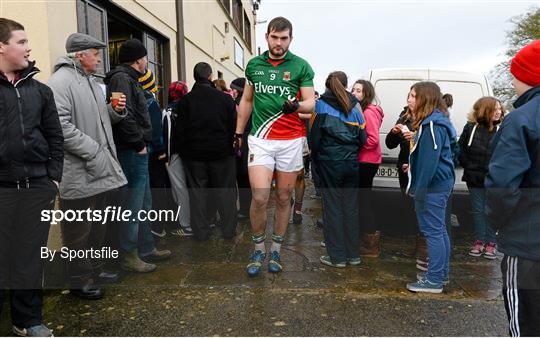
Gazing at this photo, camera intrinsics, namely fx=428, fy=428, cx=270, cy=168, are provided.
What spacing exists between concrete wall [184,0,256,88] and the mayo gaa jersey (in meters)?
6.11

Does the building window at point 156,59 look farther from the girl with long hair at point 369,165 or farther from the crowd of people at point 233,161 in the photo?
the girl with long hair at point 369,165

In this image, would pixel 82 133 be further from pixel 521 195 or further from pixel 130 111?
pixel 521 195

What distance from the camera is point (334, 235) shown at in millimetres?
4062

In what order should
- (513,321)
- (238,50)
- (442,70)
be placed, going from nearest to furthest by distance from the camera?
(513,321), (442,70), (238,50)

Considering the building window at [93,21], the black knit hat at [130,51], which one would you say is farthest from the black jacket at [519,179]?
the building window at [93,21]

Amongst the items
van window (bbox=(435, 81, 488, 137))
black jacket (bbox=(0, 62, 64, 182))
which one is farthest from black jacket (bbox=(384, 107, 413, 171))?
black jacket (bbox=(0, 62, 64, 182))

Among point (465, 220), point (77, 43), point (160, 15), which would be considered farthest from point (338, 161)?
point (160, 15)

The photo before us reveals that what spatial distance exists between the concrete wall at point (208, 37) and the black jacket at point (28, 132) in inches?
272

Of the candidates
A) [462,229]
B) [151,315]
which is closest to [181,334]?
[151,315]

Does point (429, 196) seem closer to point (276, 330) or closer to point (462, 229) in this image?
point (276, 330)

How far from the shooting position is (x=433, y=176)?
341cm

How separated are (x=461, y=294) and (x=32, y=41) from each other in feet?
14.4

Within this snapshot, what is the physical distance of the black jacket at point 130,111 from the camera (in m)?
3.64

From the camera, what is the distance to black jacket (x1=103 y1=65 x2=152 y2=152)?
3.64m
